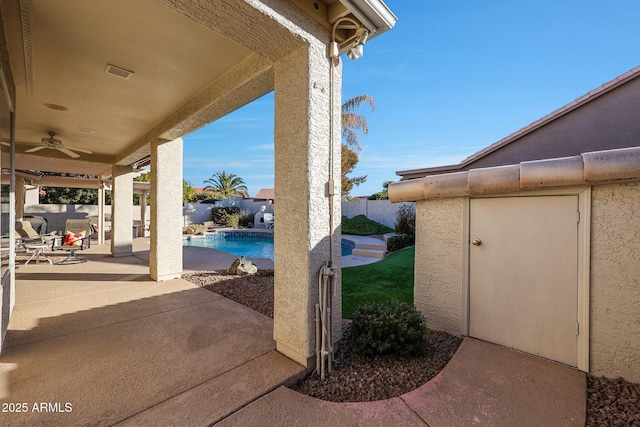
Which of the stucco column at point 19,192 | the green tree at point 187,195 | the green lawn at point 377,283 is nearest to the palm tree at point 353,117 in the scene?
the green lawn at point 377,283

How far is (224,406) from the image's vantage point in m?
2.33

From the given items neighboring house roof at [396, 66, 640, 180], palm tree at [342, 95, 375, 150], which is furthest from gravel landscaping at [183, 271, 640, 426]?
palm tree at [342, 95, 375, 150]

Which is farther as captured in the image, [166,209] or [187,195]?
[187,195]

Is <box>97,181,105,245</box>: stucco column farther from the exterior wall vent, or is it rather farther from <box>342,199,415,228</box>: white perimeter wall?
<box>342,199,415,228</box>: white perimeter wall

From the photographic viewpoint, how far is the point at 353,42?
3238 millimetres

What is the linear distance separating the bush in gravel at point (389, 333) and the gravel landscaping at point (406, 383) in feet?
0.36

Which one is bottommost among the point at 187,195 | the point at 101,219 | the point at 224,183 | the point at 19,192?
the point at 101,219

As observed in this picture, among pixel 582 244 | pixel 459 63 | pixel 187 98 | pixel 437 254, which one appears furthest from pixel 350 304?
pixel 459 63

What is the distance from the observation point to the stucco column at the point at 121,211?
9.89m

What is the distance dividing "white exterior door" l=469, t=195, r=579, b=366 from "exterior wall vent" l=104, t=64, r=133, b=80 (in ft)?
18.8

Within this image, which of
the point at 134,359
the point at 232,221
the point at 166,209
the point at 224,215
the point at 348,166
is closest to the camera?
the point at 134,359

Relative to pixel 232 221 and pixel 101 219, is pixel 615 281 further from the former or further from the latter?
pixel 232 221

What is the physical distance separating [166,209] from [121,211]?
524 cm

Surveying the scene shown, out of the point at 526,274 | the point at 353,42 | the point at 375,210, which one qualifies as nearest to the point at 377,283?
the point at 526,274
